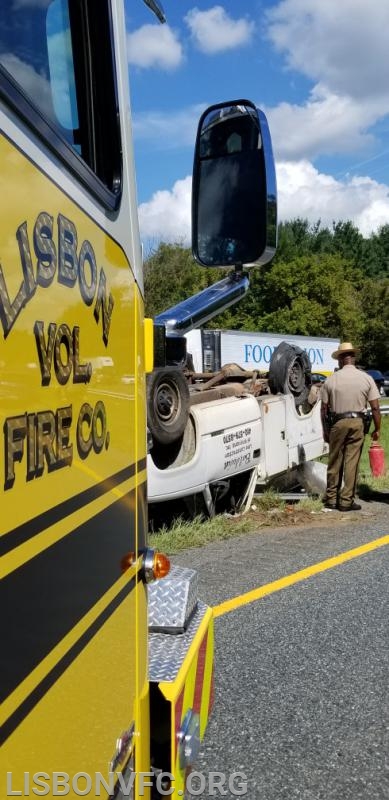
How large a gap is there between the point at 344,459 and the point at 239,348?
74.6 feet

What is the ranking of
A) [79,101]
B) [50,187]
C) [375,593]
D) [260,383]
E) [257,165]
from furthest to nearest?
1. [260,383]
2. [375,593]
3. [257,165]
4. [79,101]
5. [50,187]

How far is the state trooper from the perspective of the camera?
7727 mm

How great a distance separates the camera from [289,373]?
8.39 m

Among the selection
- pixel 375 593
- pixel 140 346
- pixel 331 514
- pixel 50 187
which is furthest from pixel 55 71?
pixel 331 514

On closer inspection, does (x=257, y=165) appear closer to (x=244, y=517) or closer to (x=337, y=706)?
(x=337, y=706)

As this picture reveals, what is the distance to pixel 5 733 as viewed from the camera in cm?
98

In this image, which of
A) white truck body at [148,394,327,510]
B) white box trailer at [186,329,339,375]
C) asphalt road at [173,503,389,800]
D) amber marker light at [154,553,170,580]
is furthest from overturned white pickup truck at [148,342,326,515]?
white box trailer at [186,329,339,375]

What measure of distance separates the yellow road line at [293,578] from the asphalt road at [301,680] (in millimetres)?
64

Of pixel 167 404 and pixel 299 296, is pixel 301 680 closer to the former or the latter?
pixel 167 404

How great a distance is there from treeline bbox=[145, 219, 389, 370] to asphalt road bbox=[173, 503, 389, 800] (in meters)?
31.8

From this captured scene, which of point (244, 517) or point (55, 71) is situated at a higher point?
point (55, 71)

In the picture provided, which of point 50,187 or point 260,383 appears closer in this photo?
point 50,187

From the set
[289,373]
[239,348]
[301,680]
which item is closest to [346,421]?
[289,373]

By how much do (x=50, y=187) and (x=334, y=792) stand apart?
2.53 meters
